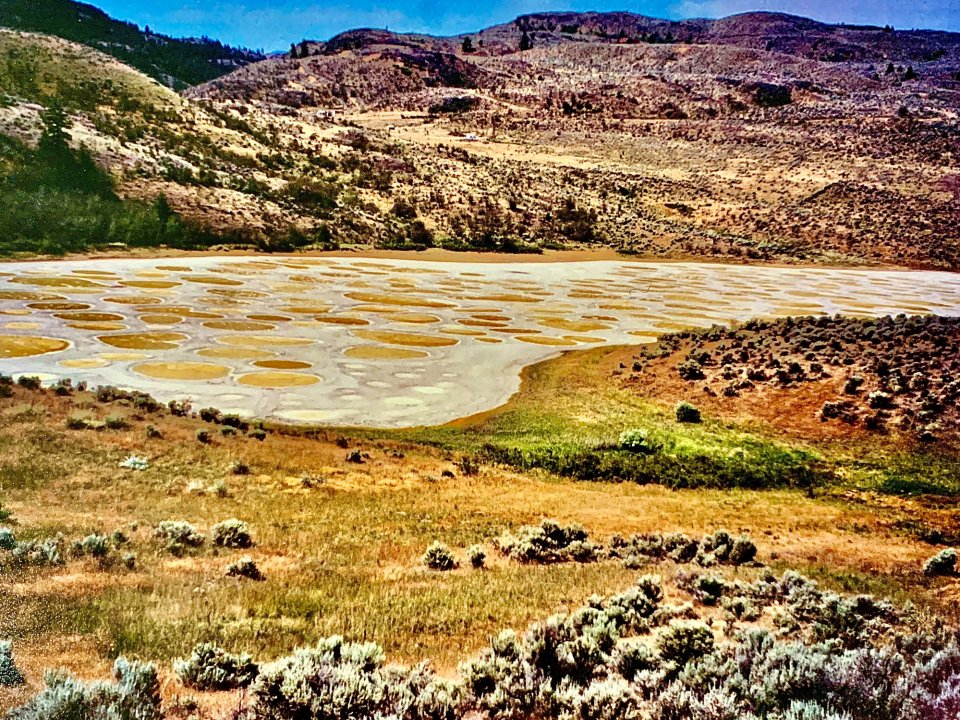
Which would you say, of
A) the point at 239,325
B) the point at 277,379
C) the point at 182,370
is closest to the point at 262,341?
the point at 239,325

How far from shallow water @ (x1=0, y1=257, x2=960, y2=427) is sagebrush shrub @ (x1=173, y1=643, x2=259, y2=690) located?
31.4 feet

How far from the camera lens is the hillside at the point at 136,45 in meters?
123

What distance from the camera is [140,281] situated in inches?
1172

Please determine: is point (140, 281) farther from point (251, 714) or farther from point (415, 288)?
point (251, 714)

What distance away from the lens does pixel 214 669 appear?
15.5ft

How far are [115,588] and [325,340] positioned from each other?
15.3m

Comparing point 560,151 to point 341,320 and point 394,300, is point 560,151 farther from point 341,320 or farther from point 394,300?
point 341,320

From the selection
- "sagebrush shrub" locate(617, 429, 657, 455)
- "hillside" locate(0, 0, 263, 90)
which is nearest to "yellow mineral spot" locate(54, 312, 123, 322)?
"sagebrush shrub" locate(617, 429, 657, 455)

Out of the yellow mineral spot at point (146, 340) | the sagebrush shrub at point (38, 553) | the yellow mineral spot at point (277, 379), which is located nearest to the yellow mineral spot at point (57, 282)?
the yellow mineral spot at point (146, 340)

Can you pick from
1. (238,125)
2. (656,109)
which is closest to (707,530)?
(238,125)

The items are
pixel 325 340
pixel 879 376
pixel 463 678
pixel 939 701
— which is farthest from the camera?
pixel 325 340

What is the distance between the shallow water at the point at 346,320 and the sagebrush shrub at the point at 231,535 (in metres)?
6.17

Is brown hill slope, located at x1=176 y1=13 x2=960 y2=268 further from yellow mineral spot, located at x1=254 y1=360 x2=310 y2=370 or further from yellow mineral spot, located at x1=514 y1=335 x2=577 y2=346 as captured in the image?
yellow mineral spot, located at x1=254 y1=360 x2=310 y2=370

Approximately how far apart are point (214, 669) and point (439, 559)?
11.2 feet
